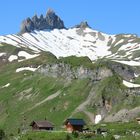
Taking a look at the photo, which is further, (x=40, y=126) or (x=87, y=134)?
(x=40, y=126)

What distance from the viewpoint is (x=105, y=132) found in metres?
186

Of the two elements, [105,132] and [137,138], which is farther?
[105,132]

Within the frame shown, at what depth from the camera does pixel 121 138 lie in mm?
167375

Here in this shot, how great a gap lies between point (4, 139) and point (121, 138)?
38.8 metres

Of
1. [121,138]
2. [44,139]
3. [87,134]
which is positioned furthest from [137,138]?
[44,139]

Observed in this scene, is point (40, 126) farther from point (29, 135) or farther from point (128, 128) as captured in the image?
point (128, 128)

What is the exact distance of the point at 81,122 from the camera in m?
194

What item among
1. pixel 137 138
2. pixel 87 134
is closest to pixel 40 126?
pixel 87 134

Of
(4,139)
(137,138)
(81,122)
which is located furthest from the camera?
(81,122)

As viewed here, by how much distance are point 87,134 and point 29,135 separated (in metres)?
20.1

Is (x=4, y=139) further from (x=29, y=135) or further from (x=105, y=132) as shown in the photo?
(x=105, y=132)

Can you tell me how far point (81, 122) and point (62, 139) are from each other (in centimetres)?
2787

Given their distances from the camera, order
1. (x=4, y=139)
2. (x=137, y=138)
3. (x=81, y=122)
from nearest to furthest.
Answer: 1. (x=137, y=138)
2. (x=4, y=139)
3. (x=81, y=122)

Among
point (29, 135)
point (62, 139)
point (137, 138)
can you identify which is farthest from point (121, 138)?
point (29, 135)
